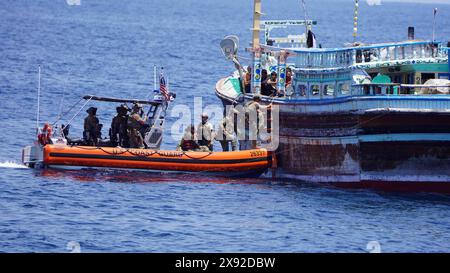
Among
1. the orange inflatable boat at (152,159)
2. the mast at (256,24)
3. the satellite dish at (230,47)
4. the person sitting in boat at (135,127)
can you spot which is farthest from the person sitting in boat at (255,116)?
the person sitting in boat at (135,127)

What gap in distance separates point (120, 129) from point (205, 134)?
2630mm

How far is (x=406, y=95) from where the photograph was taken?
35.2 meters

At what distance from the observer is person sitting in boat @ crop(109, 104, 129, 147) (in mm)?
39000

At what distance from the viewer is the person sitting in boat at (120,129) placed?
39.0 metres

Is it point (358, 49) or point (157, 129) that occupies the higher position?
point (358, 49)

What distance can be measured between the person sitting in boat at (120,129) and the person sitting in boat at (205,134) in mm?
2265

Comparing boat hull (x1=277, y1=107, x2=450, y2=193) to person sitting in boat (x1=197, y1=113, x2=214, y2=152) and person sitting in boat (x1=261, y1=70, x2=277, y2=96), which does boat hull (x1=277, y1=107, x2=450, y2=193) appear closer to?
person sitting in boat (x1=261, y1=70, x2=277, y2=96)

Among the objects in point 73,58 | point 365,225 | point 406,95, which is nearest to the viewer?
point 365,225

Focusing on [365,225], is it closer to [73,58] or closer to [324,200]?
[324,200]

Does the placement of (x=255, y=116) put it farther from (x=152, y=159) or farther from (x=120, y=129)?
(x=120, y=129)

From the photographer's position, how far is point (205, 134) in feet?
128

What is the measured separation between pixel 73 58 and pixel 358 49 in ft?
149
